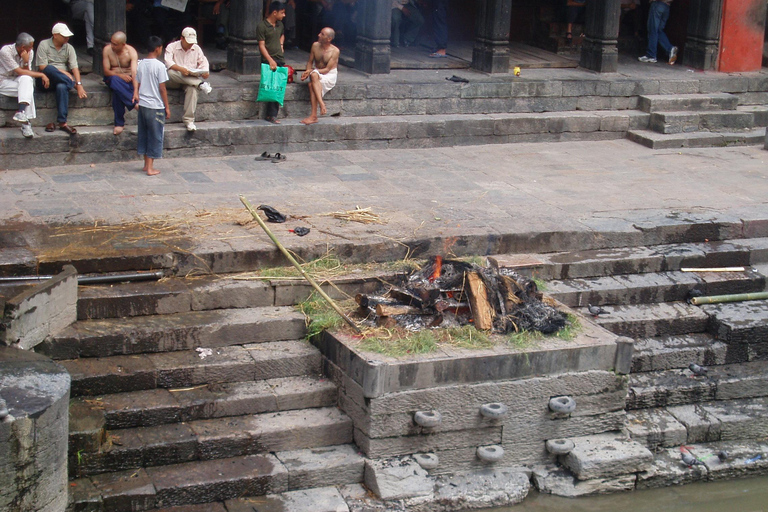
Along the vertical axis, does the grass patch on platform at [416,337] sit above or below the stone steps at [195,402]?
above

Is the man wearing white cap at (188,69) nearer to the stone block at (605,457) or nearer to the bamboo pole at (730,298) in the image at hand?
the bamboo pole at (730,298)

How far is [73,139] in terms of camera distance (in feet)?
35.4

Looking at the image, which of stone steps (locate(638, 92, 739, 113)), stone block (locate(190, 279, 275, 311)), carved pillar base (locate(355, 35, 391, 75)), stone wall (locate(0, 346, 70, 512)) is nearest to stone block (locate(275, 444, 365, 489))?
stone block (locate(190, 279, 275, 311))

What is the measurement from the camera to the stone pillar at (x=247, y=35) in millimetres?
12484

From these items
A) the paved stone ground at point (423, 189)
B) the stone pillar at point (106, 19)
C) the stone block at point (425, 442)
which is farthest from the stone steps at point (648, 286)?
the stone pillar at point (106, 19)

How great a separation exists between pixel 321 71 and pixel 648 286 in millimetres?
5252

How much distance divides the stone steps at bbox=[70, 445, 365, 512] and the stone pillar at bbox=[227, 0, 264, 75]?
6803 millimetres

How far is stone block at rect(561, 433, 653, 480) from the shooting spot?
7.31m

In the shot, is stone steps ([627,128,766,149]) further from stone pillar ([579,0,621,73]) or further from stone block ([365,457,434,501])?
stone block ([365,457,434,501])

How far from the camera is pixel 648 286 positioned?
8891 millimetres

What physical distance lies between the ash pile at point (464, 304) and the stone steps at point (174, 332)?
25.5 inches

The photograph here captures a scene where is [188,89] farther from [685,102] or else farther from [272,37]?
[685,102]

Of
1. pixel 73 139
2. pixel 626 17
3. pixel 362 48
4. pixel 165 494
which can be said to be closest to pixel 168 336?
pixel 165 494

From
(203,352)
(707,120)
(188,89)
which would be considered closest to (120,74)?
(188,89)
